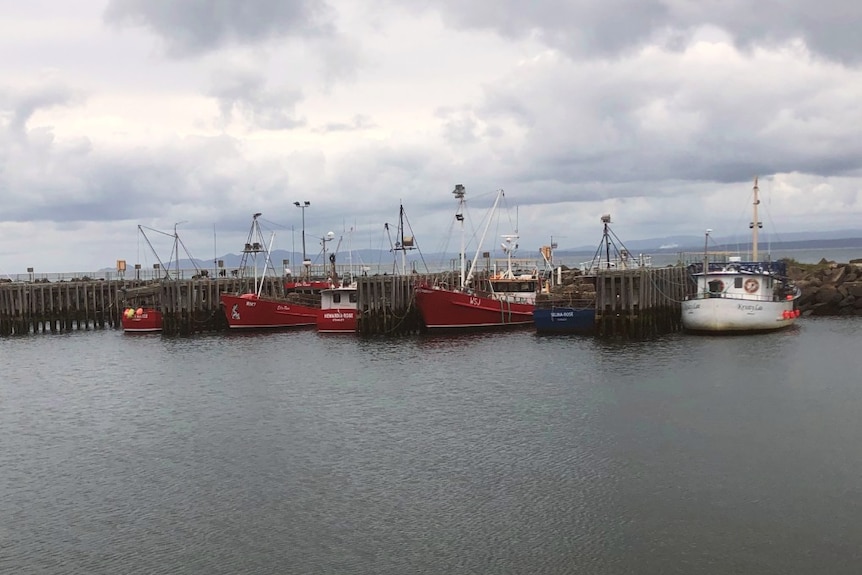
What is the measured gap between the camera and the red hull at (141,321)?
220ft

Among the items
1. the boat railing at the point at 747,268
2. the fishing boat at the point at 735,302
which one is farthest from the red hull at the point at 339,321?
the boat railing at the point at 747,268

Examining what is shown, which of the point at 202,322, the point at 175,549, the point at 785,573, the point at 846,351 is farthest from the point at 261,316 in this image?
the point at 785,573

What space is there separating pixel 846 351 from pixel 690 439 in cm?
2370

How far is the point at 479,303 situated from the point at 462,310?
5.01 feet

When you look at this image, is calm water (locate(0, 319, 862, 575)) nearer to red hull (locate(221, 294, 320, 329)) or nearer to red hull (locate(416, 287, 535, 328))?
red hull (locate(416, 287, 535, 328))

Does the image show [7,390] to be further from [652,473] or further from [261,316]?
[652,473]

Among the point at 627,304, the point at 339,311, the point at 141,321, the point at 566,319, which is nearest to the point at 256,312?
the point at 339,311

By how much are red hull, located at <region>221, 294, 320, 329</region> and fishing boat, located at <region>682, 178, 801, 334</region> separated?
104ft

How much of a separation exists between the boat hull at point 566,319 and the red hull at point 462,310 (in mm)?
4034

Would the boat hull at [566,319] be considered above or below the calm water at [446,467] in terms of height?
above

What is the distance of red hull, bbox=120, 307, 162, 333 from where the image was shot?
2643 inches

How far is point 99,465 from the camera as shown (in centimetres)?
2622

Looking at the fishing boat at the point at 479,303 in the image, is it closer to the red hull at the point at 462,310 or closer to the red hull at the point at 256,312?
the red hull at the point at 462,310

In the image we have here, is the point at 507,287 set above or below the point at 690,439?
above
